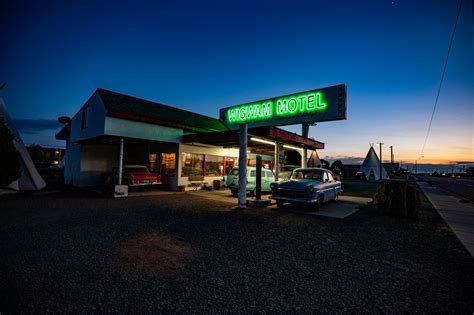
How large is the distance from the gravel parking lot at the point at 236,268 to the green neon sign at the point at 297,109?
15.4ft

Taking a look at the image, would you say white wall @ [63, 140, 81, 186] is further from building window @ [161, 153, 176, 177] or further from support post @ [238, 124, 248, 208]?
support post @ [238, 124, 248, 208]

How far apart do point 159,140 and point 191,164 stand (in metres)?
3.18

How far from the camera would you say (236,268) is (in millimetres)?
3674

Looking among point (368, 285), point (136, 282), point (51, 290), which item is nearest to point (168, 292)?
point (136, 282)

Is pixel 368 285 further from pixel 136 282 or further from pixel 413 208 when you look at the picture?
pixel 413 208

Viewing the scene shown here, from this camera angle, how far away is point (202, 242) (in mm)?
4957

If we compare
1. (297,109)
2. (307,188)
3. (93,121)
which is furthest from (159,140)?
(307,188)

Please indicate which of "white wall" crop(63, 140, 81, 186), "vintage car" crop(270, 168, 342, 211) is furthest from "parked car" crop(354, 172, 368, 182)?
"white wall" crop(63, 140, 81, 186)

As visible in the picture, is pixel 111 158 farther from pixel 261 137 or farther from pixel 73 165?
pixel 261 137

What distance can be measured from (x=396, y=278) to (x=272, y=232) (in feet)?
9.61

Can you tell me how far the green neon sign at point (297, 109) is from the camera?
8.61 m

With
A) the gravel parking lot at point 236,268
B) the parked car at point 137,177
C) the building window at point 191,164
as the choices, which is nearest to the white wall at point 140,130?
the building window at point 191,164

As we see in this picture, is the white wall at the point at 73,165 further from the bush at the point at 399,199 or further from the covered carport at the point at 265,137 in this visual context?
the bush at the point at 399,199

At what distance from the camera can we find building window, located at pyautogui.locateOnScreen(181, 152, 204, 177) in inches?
578
